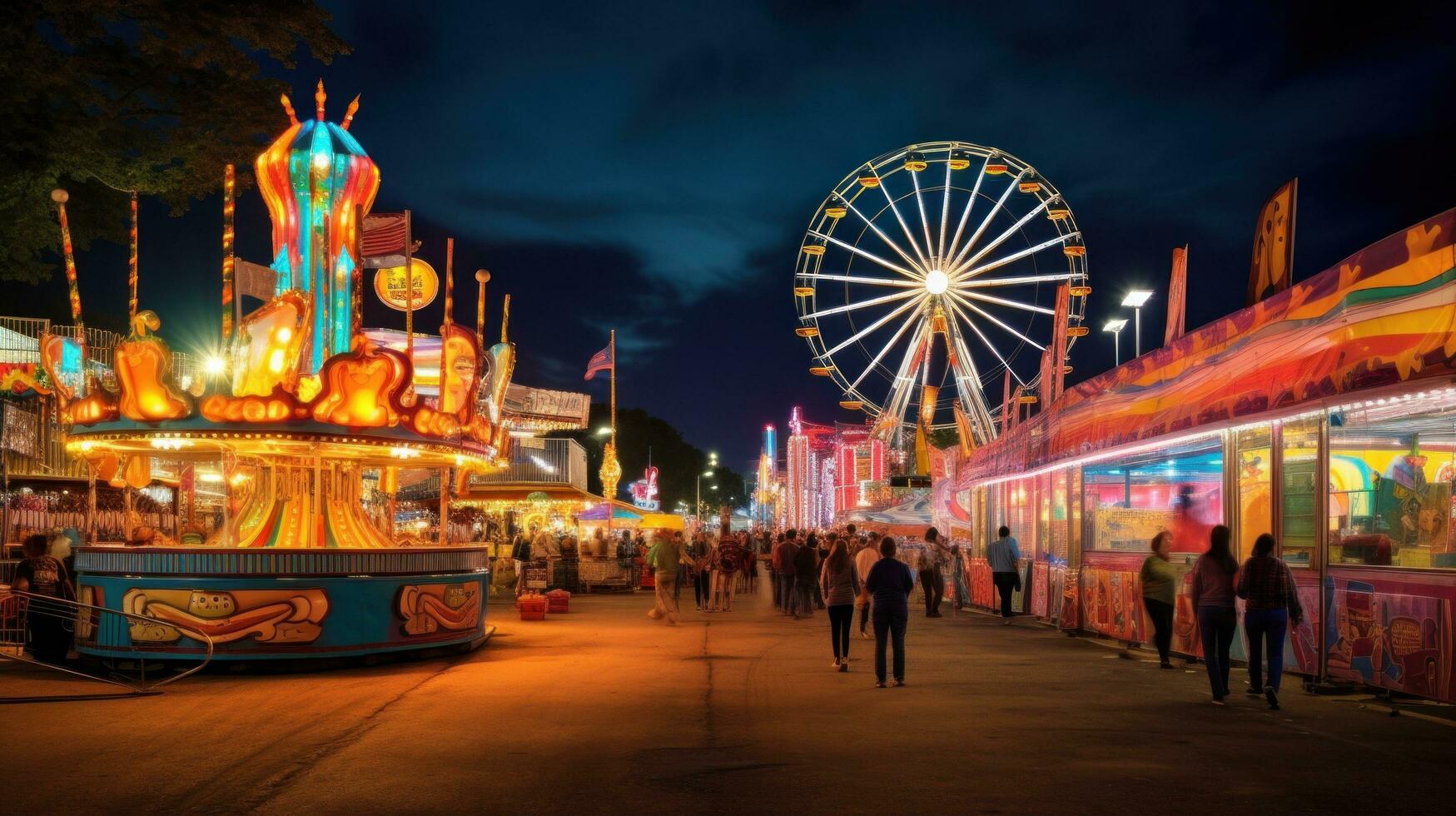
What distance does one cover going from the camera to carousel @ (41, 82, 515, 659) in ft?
45.5

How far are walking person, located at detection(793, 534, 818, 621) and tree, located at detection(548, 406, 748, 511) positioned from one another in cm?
7691

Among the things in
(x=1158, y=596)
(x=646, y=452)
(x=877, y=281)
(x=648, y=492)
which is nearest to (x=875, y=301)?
(x=877, y=281)

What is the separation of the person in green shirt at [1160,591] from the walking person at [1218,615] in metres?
2.76

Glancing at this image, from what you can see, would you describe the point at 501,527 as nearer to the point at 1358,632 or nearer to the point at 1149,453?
the point at 1149,453

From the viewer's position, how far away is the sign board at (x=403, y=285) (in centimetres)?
2120

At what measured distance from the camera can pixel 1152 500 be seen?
61.5 ft

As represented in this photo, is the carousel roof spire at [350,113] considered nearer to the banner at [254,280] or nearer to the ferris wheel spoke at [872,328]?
the banner at [254,280]

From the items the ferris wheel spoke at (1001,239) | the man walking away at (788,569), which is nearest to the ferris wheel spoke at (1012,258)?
the ferris wheel spoke at (1001,239)

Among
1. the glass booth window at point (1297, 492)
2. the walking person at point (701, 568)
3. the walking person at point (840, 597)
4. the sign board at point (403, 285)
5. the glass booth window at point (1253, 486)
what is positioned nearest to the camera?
the glass booth window at point (1297, 492)

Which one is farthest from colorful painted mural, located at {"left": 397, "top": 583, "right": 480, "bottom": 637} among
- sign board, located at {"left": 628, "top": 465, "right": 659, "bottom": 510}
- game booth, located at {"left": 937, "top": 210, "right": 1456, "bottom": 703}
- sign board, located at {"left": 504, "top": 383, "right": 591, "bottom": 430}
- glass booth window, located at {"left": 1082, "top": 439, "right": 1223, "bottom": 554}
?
sign board, located at {"left": 628, "top": 465, "right": 659, "bottom": 510}

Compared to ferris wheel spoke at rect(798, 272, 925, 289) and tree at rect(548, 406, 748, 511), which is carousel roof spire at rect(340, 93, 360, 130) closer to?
ferris wheel spoke at rect(798, 272, 925, 289)

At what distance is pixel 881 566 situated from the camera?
12.4 meters

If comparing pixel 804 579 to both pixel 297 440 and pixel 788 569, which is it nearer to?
pixel 788 569

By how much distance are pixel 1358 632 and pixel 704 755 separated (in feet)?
20.7
